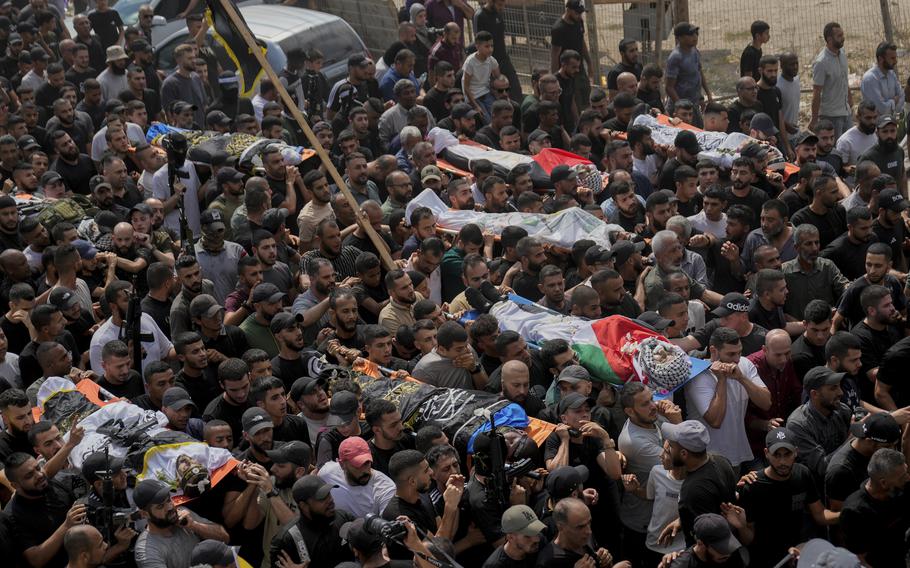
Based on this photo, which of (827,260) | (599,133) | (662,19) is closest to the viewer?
(827,260)

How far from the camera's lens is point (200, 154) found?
13.2 meters

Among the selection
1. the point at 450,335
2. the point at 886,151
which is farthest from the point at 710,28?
the point at 450,335

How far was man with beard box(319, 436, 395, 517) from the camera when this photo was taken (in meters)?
7.91

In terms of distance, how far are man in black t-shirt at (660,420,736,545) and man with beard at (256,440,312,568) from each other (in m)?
2.21

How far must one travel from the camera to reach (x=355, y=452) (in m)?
7.91

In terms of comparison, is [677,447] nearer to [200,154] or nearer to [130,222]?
[130,222]

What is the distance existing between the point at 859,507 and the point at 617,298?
10.3 ft

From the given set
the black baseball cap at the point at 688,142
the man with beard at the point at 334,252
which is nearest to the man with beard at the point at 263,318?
the man with beard at the point at 334,252

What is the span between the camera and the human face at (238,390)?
349 inches

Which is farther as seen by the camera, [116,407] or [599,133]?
[599,133]

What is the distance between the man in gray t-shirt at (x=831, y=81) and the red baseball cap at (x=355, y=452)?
30.4ft

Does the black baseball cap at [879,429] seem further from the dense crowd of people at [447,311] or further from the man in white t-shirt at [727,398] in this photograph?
the man in white t-shirt at [727,398]

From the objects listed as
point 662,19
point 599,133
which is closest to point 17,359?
point 599,133

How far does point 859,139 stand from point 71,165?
324 inches
